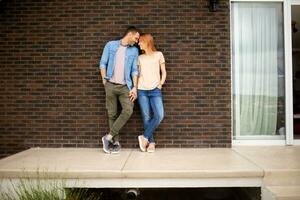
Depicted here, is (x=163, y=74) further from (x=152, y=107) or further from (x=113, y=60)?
(x=113, y=60)

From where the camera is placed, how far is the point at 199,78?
533cm

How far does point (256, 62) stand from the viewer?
5.53 metres

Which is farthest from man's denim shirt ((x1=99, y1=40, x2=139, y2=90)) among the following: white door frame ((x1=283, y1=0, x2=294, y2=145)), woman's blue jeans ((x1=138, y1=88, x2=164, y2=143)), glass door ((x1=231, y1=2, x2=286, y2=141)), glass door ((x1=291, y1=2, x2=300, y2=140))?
Answer: glass door ((x1=291, y1=2, x2=300, y2=140))

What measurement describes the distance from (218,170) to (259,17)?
3.00m

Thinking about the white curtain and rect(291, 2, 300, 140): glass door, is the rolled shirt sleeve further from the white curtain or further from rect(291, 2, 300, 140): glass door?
rect(291, 2, 300, 140): glass door

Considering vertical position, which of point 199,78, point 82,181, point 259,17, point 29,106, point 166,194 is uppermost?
point 259,17

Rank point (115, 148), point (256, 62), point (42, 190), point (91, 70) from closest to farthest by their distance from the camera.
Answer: point (42, 190), point (115, 148), point (91, 70), point (256, 62)

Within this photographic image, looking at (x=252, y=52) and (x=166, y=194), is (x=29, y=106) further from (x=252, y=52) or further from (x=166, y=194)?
(x=252, y=52)

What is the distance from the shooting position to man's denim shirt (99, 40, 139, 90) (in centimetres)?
489

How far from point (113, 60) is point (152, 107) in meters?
0.93

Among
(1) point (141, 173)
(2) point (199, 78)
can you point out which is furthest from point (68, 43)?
(1) point (141, 173)

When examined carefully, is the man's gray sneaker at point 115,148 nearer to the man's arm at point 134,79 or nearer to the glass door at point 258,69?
the man's arm at point 134,79

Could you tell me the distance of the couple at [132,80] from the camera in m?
4.89

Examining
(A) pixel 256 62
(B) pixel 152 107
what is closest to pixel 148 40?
(B) pixel 152 107
